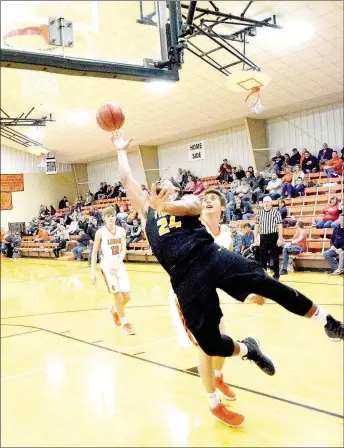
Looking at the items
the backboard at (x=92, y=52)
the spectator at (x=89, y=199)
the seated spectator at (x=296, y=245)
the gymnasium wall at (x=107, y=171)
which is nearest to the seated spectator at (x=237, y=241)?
the seated spectator at (x=296, y=245)

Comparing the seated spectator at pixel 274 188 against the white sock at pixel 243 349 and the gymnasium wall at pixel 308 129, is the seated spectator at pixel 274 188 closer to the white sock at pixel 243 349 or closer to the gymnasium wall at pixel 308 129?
the gymnasium wall at pixel 308 129

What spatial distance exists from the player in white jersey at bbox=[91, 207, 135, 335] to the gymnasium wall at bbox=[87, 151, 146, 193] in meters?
13.6

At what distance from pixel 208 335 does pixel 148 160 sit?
1673 centimetres

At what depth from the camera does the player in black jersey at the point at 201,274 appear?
9.04 ft

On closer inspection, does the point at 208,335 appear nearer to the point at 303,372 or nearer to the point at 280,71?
the point at 303,372

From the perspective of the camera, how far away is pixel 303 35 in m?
10.1

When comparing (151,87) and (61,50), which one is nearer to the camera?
(61,50)

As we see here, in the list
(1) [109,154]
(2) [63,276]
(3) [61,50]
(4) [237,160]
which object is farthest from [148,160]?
(3) [61,50]

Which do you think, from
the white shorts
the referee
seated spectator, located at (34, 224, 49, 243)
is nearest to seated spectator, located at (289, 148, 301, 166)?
the referee

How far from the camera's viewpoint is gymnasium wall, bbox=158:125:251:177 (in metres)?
17.0

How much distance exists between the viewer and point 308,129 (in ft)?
49.4

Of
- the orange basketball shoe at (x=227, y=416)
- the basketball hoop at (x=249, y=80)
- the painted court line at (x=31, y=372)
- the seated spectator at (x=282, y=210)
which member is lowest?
the painted court line at (x=31, y=372)

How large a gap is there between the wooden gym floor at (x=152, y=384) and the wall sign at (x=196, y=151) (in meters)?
11.7

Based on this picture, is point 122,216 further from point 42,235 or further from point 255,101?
point 42,235
